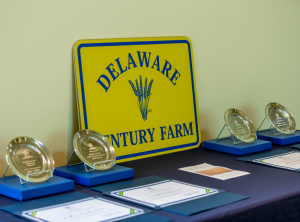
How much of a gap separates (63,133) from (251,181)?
2.68ft

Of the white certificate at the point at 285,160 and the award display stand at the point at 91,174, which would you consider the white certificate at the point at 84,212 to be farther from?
the white certificate at the point at 285,160

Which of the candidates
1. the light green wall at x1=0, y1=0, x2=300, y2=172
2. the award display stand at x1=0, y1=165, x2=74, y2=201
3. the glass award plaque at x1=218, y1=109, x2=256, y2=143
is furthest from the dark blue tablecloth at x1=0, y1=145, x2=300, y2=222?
the light green wall at x1=0, y1=0, x2=300, y2=172

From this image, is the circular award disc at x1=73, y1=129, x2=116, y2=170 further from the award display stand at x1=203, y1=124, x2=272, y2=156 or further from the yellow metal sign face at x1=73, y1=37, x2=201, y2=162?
the award display stand at x1=203, y1=124, x2=272, y2=156

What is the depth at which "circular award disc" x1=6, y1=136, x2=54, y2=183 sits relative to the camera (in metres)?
1.43

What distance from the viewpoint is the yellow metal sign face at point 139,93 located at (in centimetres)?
181

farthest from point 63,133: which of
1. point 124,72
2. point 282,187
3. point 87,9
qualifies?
point 282,187

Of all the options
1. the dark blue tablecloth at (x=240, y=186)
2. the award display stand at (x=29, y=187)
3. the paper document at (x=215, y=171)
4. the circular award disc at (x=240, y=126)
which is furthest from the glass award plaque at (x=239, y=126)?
the award display stand at (x=29, y=187)

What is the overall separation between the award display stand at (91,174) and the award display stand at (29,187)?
74mm

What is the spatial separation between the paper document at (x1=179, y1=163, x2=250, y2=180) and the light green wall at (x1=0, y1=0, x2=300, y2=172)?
0.53 m

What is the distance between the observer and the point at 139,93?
197 cm

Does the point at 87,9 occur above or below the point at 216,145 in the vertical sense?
above

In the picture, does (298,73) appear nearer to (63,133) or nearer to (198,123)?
(198,123)

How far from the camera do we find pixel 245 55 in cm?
247

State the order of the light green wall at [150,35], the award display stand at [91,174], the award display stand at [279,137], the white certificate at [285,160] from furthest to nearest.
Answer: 1. the award display stand at [279,137]
2. the white certificate at [285,160]
3. the light green wall at [150,35]
4. the award display stand at [91,174]
